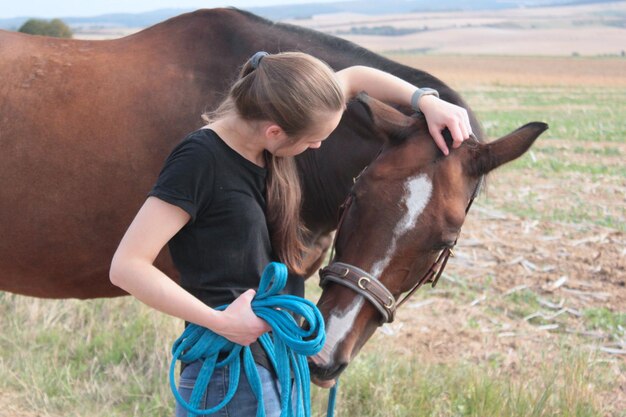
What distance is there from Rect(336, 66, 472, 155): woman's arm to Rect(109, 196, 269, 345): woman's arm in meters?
0.90

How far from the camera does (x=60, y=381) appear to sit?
169 inches

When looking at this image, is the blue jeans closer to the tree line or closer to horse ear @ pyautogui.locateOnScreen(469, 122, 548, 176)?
horse ear @ pyautogui.locateOnScreen(469, 122, 548, 176)

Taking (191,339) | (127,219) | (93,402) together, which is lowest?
(93,402)

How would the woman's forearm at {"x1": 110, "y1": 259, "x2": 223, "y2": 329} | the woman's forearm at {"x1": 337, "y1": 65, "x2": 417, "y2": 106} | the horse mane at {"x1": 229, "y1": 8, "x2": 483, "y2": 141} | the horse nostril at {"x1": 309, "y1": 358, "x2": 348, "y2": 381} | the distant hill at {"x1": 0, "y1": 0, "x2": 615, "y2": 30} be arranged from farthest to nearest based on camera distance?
the distant hill at {"x1": 0, "y1": 0, "x2": 615, "y2": 30}, the horse mane at {"x1": 229, "y1": 8, "x2": 483, "y2": 141}, the woman's forearm at {"x1": 337, "y1": 65, "x2": 417, "y2": 106}, the horse nostril at {"x1": 309, "y1": 358, "x2": 348, "y2": 381}, the woman's forearm at {"x1": 110, "y1": 259, "x2": 223, "y2": 329}

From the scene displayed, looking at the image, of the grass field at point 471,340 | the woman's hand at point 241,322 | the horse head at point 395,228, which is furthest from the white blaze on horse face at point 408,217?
the grass field at point 471,340

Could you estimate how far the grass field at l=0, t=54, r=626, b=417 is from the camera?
3977mm

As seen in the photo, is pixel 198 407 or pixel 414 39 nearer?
pixel 198 407

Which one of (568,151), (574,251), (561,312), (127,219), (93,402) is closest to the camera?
(127,219)

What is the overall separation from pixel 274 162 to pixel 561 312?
4.62 meters

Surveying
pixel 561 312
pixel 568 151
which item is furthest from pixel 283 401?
pixel 568 151

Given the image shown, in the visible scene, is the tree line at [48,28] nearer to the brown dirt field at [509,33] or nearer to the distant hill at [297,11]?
the brown dirt field at [509,33]

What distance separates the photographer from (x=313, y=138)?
222 cm

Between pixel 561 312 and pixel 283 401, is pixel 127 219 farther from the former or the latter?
pixel 561 312

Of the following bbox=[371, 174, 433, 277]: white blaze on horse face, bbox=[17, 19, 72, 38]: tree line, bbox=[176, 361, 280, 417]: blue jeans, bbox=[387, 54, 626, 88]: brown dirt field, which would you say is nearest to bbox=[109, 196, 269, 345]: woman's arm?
bbox=[176, 361, 280, 417]: blue jeans
